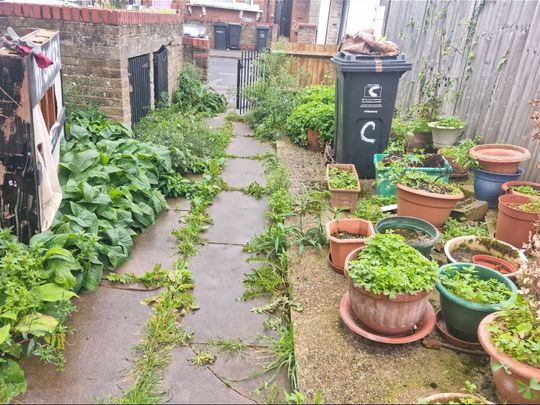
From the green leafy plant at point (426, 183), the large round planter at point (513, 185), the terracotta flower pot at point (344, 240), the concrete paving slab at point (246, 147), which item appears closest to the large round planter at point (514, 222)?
the large round planter at point (513, 185)

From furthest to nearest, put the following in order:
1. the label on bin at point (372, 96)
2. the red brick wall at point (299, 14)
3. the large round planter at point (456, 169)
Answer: the red brick wall at point (299, 14) → the label on bin at point (372, 96) → the large round planter at point (456, 169)

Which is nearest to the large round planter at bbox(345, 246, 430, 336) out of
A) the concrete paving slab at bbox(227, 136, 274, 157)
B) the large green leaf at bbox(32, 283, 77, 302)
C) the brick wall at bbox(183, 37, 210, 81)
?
the large green leaf at bbox(32, 283, 77, 302)

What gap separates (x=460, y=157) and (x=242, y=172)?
2.67 metres

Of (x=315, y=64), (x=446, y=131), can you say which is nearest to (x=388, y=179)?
(x=446, y=131)

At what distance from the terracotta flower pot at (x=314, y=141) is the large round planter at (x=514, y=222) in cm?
327

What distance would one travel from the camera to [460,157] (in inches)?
183

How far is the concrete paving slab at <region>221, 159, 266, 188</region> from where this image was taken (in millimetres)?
5551

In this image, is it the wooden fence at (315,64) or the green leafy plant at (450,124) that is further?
the wooden fence at (315,64)

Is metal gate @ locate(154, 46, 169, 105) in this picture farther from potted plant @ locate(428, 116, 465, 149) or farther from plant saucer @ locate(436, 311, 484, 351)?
plant saucer @ locate(436, 311, 484, 351)

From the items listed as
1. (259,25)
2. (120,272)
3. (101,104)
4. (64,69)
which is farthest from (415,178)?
(259,25)

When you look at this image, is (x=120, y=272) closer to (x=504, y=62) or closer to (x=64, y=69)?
(x=64, y=69)

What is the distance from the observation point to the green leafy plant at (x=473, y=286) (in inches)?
107

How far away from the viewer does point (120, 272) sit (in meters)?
3.53

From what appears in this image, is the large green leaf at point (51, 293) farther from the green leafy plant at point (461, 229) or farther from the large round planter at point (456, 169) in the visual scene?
the large round planter at point (456, 169)
